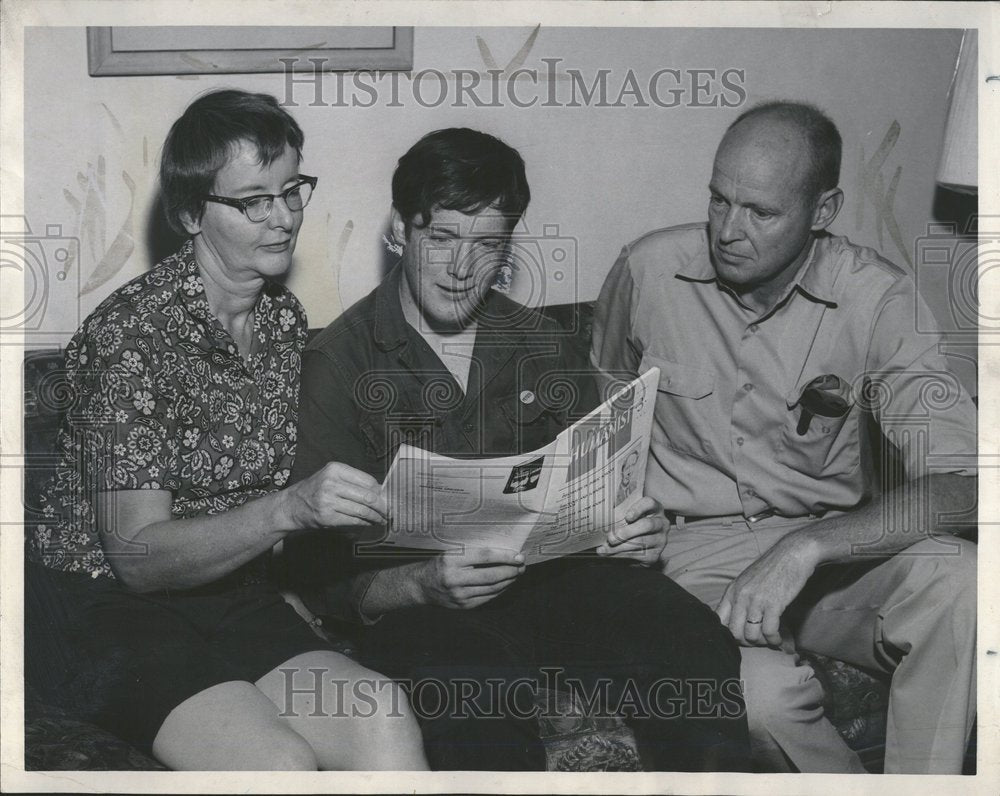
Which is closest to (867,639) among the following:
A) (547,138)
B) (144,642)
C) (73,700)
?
(547,138)

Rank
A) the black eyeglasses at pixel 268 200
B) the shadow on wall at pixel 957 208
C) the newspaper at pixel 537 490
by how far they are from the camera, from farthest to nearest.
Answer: the shadow on wall at pixel 957 208 < the black eyeglasses at pixel 268 200 < the newspaper at pixel 537 490

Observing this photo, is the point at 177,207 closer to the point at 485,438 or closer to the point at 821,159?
the point at 485,438

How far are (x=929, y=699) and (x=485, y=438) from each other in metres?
1.06

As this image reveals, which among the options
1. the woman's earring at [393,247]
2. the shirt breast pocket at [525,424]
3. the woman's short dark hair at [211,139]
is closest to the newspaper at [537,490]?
the shirt breast pocket at [525,424]

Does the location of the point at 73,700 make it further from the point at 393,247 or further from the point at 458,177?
the point at 458,177

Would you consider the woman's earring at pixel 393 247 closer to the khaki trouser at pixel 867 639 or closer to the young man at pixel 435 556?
the young man at pixel 435 556

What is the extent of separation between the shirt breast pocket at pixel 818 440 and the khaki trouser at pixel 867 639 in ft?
0.41

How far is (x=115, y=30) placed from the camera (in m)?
2.20

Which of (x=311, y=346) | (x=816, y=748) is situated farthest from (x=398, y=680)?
(x=816, y=748)

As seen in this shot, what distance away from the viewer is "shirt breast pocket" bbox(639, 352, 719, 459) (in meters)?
2.18

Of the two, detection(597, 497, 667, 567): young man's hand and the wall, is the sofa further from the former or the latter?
detection(597, 497, 667, 567): young man's hand

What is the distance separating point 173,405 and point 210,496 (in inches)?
7.7

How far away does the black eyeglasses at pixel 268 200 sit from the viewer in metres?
2.09

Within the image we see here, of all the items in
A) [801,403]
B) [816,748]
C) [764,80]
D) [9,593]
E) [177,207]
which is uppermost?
[764,80]
